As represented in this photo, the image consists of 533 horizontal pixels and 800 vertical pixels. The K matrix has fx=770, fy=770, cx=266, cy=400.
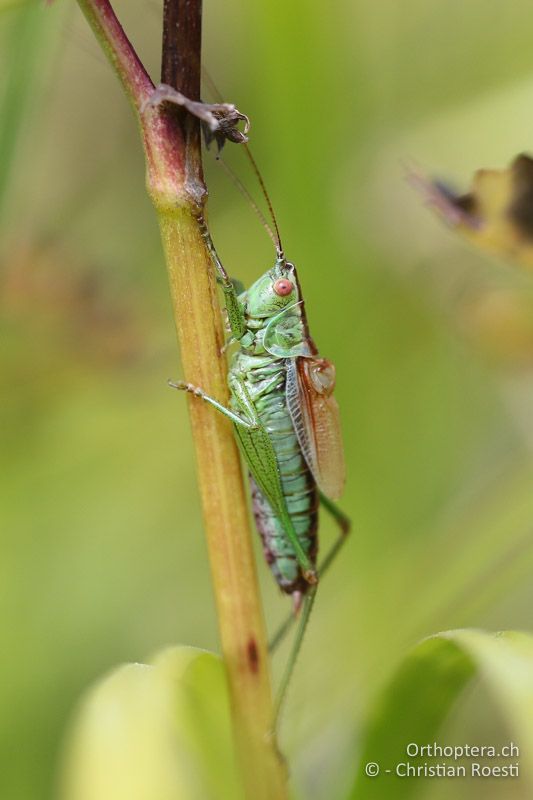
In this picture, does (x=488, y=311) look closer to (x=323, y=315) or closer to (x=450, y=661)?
(x=323, y=315)

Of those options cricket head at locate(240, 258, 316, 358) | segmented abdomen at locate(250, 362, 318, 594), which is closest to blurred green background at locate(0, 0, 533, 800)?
segmented abdomen at locate(250, 362, 318, 594)

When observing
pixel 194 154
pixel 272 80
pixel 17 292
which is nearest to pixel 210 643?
pixel 17 292

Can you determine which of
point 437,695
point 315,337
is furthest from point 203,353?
point 315,337

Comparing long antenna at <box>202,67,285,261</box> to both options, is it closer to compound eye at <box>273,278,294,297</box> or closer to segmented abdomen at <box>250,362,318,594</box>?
compound eye at <box>273,278,294,297</box>

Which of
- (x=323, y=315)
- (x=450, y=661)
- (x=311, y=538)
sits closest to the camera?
(x=450, y=661)

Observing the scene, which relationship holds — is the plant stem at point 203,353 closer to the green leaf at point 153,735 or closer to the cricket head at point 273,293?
the green leaf at point 153,735

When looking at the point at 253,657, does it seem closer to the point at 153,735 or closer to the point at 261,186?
the point at 153,735
